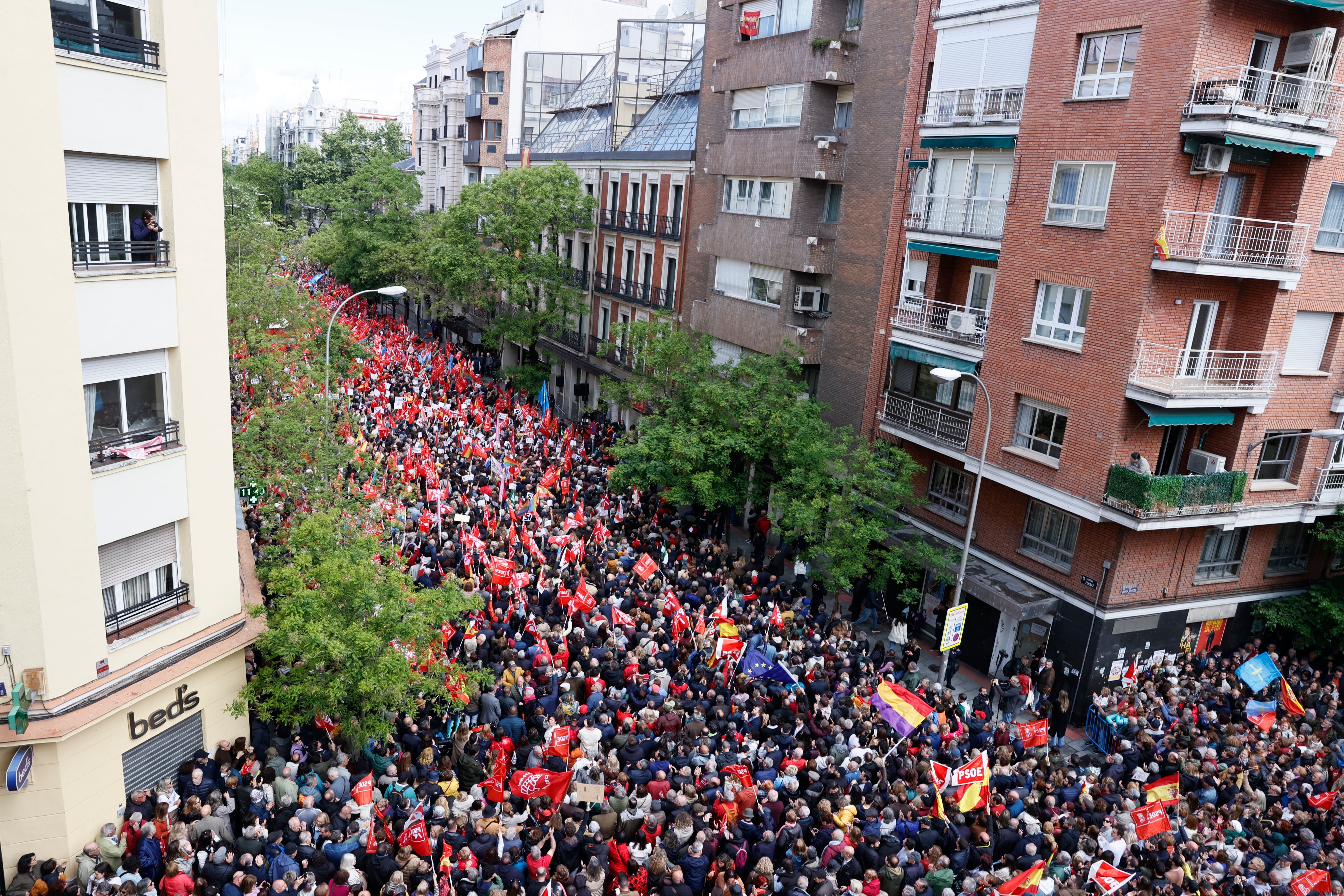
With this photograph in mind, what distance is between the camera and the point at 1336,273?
69.0 ft

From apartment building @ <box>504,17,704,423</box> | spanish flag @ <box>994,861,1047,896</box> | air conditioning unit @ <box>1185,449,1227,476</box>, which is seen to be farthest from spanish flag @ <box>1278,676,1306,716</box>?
apartment building @ <box>504,17,704,423</box>

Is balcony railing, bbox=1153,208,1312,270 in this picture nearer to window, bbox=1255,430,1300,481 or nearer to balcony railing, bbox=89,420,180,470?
window, bbox=1255,430,1300,481

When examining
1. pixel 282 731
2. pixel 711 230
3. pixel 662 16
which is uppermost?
pixel 662 16

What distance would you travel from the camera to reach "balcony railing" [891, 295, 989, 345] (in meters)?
23.8

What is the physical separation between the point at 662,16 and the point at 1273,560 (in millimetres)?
39006

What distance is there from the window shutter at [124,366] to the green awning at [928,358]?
58.6 feet

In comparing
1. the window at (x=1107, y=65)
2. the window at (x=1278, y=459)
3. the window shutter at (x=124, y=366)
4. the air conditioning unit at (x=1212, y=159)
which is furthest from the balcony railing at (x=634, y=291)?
the window shutter at (x=124, y=366)

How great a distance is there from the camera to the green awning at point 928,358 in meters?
24.3

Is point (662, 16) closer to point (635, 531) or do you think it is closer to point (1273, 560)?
point (635, 531)

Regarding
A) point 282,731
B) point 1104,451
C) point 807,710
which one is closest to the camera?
point 282,731

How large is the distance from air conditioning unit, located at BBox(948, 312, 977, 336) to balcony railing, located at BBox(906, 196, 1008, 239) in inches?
77.8

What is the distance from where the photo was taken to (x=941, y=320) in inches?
1004

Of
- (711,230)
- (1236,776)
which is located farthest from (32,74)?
(711,230)

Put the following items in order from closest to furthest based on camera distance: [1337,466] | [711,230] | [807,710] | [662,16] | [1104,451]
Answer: [807,710], [1104,451], [1337,466], [711,230], [662,16]
